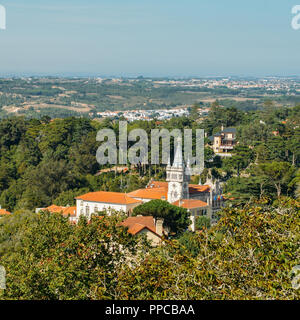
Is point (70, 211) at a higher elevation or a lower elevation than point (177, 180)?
lower

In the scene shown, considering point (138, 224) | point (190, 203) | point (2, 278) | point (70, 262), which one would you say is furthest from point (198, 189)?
point (70, 262)

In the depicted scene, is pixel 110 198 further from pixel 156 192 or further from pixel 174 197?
pixel 174 197

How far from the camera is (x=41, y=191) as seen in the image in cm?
3725

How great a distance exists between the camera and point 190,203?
92.9 ft

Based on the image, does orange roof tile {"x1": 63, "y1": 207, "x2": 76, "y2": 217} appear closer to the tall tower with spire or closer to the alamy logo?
the tall tower with spire

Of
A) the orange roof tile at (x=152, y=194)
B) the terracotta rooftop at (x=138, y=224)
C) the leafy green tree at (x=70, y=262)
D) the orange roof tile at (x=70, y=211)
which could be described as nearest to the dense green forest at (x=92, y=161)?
the orange roof tile at (x=70, y=211)

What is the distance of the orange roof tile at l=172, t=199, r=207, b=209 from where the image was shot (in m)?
27.9

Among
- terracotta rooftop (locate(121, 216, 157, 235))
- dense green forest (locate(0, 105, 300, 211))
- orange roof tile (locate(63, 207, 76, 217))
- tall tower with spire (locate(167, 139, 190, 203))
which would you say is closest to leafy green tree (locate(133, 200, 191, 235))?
terracotta rooftop (locate(121, 216, 157, 235))

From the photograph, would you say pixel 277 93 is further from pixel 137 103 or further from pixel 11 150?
pixel 11 150

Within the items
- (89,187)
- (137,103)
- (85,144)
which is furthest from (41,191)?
(137,103)

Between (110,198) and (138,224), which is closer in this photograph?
(138,224)

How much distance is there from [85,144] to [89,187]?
21.1 ft

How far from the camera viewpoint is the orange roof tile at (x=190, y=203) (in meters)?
27.9
